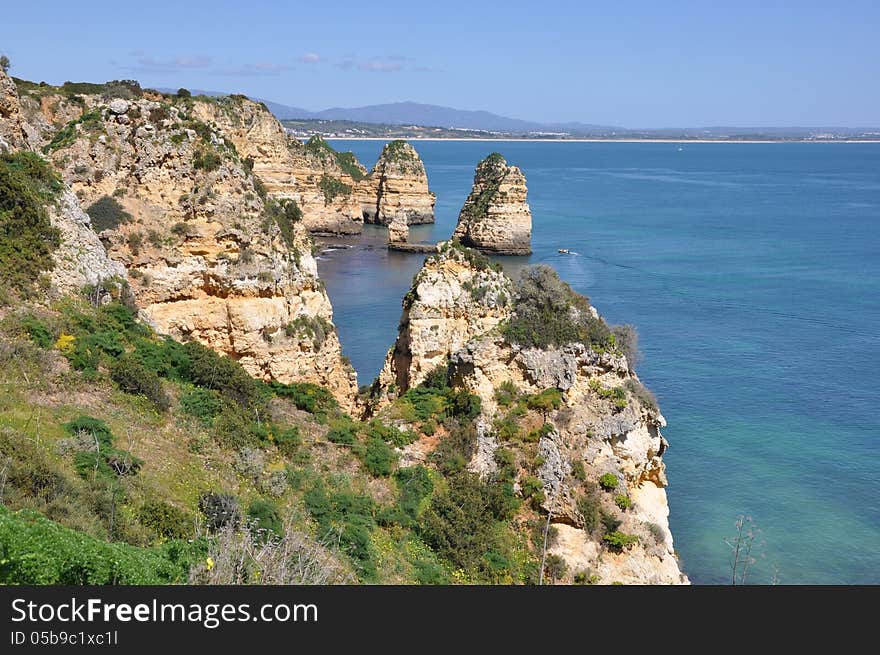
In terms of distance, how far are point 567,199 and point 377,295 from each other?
78322mm

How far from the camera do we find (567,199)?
13200 cm

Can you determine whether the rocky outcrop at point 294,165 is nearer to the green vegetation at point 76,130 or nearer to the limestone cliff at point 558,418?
the green vegetation at point 76,130

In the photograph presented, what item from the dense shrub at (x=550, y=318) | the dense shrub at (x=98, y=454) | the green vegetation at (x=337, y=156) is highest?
the green vegetation at (x=337, y=156)

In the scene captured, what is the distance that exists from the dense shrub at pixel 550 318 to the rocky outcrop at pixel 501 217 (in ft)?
189

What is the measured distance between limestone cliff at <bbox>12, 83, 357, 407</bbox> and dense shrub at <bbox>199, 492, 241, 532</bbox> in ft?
30.7

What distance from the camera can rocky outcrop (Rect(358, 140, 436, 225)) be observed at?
103500 mm

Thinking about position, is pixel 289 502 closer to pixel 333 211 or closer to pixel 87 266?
pixel 87 266

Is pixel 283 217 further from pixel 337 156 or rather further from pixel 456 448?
pixel 337 156

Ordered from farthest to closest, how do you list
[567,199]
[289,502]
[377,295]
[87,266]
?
[567,199], [377,295], [87,266], [289,502]

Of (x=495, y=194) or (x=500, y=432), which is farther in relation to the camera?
(x=495, y=194)

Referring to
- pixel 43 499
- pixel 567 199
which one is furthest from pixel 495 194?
pixel 43 499

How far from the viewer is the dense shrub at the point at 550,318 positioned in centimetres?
2373

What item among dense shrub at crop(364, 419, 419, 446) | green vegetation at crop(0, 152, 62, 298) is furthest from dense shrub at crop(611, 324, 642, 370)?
green vegetation at crop(0, 152, 62, 298)

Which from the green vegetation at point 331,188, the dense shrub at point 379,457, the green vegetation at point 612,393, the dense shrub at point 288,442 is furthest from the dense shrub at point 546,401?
the green vegetation at point 331,188
